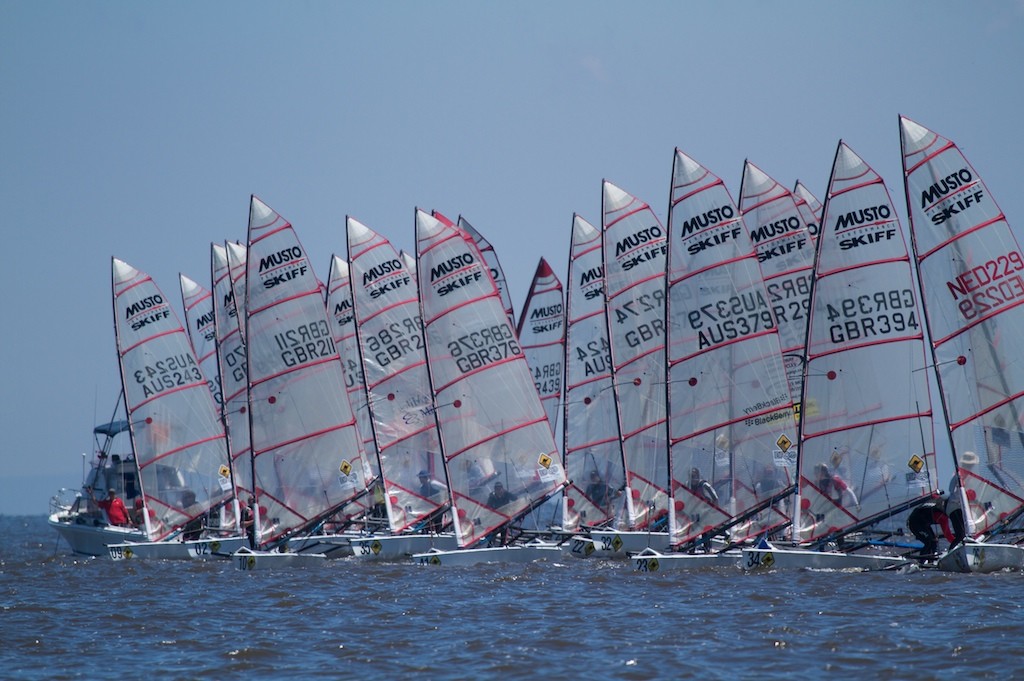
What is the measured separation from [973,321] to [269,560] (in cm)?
1415

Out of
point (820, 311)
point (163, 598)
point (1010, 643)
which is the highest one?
point (820, 311)

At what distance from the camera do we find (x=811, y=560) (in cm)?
2259

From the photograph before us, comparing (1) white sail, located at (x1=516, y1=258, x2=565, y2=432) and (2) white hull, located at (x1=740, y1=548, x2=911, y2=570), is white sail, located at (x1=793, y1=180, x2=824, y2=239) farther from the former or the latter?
(2) white hull, located at (x1=740, y1=548, x2=911, y2=570)

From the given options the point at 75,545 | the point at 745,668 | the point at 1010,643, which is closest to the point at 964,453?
the point at 1010,643

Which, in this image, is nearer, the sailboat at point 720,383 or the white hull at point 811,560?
the white hull at point 811,560

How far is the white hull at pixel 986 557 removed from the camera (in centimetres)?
2072

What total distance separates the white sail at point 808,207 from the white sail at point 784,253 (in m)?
0.56

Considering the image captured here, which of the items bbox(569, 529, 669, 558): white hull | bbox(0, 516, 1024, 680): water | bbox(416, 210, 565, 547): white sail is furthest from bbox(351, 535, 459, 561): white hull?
bbox(0, 516, 1024, 680): water

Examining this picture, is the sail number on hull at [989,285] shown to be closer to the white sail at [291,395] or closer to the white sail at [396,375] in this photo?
the white sail at [396,375]

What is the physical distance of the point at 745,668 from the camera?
14.8 meters

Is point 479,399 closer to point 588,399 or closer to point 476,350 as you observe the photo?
point 476,350

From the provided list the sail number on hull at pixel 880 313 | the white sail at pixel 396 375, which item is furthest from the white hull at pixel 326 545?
the sail number on hull at pixel 880 313

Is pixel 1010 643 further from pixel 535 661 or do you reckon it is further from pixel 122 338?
pixel 122 338

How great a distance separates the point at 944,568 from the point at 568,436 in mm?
11969
